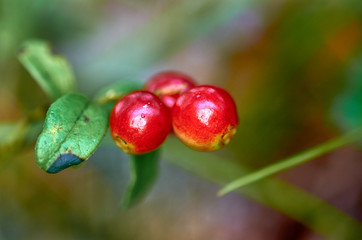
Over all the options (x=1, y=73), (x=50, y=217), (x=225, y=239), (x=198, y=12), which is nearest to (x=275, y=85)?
(x=198, y=12)

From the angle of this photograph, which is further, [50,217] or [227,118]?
[50,217]

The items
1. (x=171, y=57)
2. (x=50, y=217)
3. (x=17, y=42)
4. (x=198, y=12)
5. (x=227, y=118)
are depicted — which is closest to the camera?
(x=227, y=118)

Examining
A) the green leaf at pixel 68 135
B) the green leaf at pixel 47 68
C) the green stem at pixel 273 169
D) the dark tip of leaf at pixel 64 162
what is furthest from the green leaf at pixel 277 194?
the dark tip of leaf at pixel 64 162

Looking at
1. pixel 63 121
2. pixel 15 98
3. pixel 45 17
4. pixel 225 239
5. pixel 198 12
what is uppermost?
pixel 63 121

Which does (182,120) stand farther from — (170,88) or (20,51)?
(20,51)

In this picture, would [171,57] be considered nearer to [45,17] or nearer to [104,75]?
[104,75]

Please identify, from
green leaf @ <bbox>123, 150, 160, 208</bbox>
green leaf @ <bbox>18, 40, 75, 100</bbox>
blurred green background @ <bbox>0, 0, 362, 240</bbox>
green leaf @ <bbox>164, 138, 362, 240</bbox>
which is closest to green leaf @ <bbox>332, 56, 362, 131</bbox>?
blurred green background @ <bbox>0, 0, 362, 240</bbox>

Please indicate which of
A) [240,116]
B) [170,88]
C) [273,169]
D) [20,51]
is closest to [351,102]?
[240,116]

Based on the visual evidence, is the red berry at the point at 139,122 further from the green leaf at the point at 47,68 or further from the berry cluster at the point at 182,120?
the green leaf at the point at 47,68
